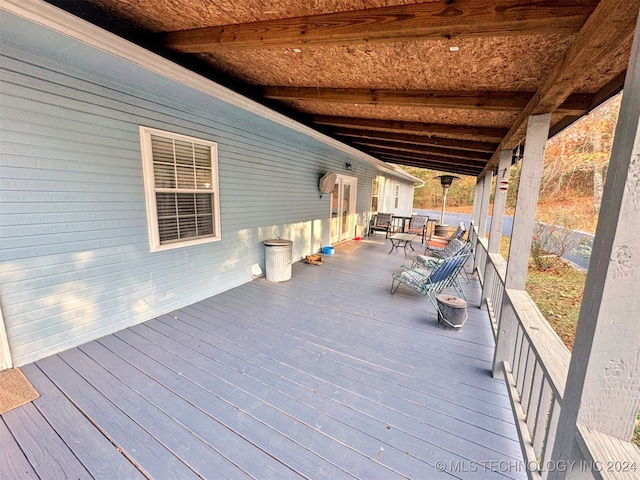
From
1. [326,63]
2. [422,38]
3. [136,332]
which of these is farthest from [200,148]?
[422,38]

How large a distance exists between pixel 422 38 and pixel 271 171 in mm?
3691

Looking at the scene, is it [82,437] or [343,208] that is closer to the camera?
[82,437]

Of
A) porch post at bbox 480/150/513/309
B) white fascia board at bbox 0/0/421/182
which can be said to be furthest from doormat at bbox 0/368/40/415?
porch post at bbox 480/150/513/309

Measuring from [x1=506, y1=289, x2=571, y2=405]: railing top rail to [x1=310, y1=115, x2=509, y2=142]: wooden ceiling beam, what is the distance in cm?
277

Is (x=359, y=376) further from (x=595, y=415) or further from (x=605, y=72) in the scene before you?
(x=605, y=72)

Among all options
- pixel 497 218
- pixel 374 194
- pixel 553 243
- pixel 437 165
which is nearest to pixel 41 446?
pixel 497 218

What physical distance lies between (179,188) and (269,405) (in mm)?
2820

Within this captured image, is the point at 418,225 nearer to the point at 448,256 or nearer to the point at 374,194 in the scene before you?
the point at 374,194

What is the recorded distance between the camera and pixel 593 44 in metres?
1.33

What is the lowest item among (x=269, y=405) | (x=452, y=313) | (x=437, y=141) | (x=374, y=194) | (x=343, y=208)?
(x=269, y=405)

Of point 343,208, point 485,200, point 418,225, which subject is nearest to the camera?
point 485,200

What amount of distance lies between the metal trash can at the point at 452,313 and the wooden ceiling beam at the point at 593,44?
217 centimetres

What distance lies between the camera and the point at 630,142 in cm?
85

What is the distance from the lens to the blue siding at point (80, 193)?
2.26m
